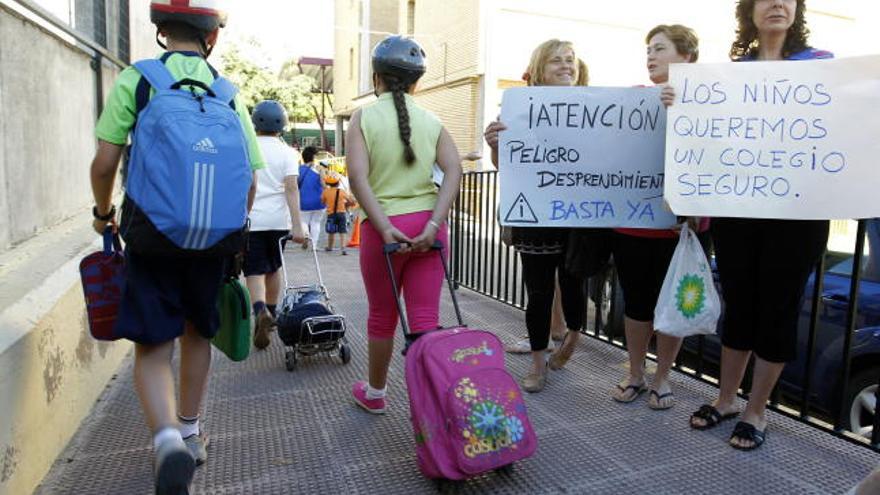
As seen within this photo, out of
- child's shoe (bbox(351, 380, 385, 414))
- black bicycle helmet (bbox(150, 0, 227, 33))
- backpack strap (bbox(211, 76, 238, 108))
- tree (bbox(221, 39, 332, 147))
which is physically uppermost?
tree (bbox(221, 39, 332, 147))

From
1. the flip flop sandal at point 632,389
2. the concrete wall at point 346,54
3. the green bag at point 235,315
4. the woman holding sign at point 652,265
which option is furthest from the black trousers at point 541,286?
the concrete wall at point 346,54

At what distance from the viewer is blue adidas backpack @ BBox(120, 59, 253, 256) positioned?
2.20 m

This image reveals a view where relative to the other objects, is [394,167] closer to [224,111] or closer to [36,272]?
[224,111]

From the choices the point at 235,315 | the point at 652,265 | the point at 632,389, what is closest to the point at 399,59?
the point at 235,315

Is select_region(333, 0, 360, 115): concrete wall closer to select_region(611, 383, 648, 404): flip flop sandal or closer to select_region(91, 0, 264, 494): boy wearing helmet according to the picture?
select_region(611, 383, 648, 404): flip flop sandal

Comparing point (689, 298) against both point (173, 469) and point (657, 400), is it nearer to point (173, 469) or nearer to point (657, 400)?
point (657, 400)

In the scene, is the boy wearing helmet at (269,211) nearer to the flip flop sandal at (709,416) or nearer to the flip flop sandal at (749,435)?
the flip flop sandal at (709,416)

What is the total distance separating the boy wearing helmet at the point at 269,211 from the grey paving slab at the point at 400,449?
2.66 feet

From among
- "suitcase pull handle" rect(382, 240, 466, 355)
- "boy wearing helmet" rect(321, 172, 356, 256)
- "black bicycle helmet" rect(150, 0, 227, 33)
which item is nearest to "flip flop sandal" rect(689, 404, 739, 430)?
"suitcase pull handle" rect(382, 240, 466, 355)

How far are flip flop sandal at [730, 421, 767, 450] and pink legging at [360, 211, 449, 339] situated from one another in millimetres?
1559

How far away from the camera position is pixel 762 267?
10.0 ft

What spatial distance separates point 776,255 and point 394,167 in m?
1.81

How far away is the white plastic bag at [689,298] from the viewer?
3295mm

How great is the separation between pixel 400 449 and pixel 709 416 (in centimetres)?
160
